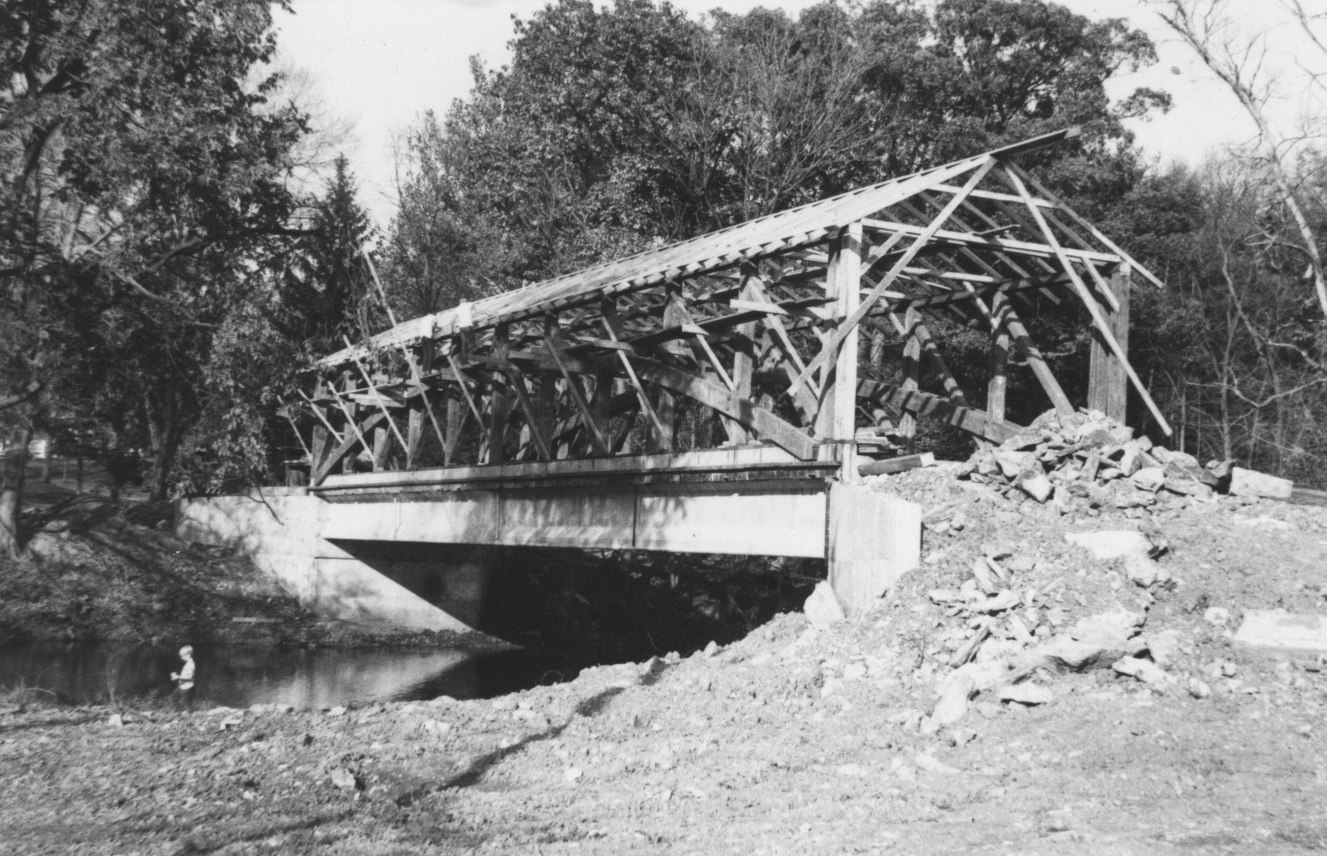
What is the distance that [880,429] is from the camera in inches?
693

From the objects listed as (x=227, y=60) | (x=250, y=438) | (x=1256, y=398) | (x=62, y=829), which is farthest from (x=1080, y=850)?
(x=1256, y=398)

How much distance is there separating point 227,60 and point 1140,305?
19899 mm

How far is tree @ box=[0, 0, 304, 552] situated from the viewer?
54.9ft

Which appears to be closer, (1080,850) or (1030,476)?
(1080,850)

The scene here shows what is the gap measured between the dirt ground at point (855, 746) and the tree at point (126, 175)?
9.32 metres

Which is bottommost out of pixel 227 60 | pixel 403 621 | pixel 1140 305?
pixel 403 621

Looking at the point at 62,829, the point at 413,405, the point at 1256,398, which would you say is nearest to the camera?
the point at 62,829

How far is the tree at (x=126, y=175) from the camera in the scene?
1672cm

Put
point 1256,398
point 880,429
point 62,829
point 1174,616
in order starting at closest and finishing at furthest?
point 62,829, point 1174,616, point 880,429, point 1256,398

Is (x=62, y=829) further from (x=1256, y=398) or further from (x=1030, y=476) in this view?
(x=1256, y=398)

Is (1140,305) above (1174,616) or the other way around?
above

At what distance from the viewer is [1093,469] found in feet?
35.6

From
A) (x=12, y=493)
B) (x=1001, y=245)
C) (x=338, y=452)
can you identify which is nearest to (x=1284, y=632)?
(x=1001, y=245)

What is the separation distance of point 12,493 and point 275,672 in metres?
10.2
